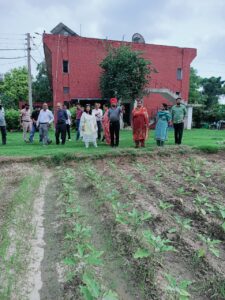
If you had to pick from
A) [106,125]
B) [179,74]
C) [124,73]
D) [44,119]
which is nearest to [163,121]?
[106,125]

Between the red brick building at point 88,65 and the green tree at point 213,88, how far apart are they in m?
14.0

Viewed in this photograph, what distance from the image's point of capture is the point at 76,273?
10.2 feet

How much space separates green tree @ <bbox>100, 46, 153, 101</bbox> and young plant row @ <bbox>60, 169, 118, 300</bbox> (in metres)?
Result: 17.3

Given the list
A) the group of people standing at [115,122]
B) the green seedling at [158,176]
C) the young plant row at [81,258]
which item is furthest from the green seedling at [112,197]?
the group of people standing at [115,122]

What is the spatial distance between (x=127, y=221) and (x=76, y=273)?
4.17 ft

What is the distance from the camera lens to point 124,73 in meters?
22.0

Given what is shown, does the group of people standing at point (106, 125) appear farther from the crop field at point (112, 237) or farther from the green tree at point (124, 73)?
the green tree at point (124, 73)

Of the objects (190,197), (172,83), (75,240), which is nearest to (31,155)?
(190,197)

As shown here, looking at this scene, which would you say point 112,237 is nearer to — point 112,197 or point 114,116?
point 112,197

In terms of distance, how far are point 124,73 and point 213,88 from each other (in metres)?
21.1

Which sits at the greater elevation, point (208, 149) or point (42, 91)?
point (42, 91)

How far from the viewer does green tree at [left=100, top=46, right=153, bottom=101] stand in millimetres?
21938

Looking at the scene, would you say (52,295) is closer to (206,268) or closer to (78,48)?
(206,268)

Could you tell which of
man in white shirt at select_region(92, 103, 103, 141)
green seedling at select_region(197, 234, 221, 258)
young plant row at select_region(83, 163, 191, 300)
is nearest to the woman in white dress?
man in white shirt at select_region(92, 103, 103, 141)
